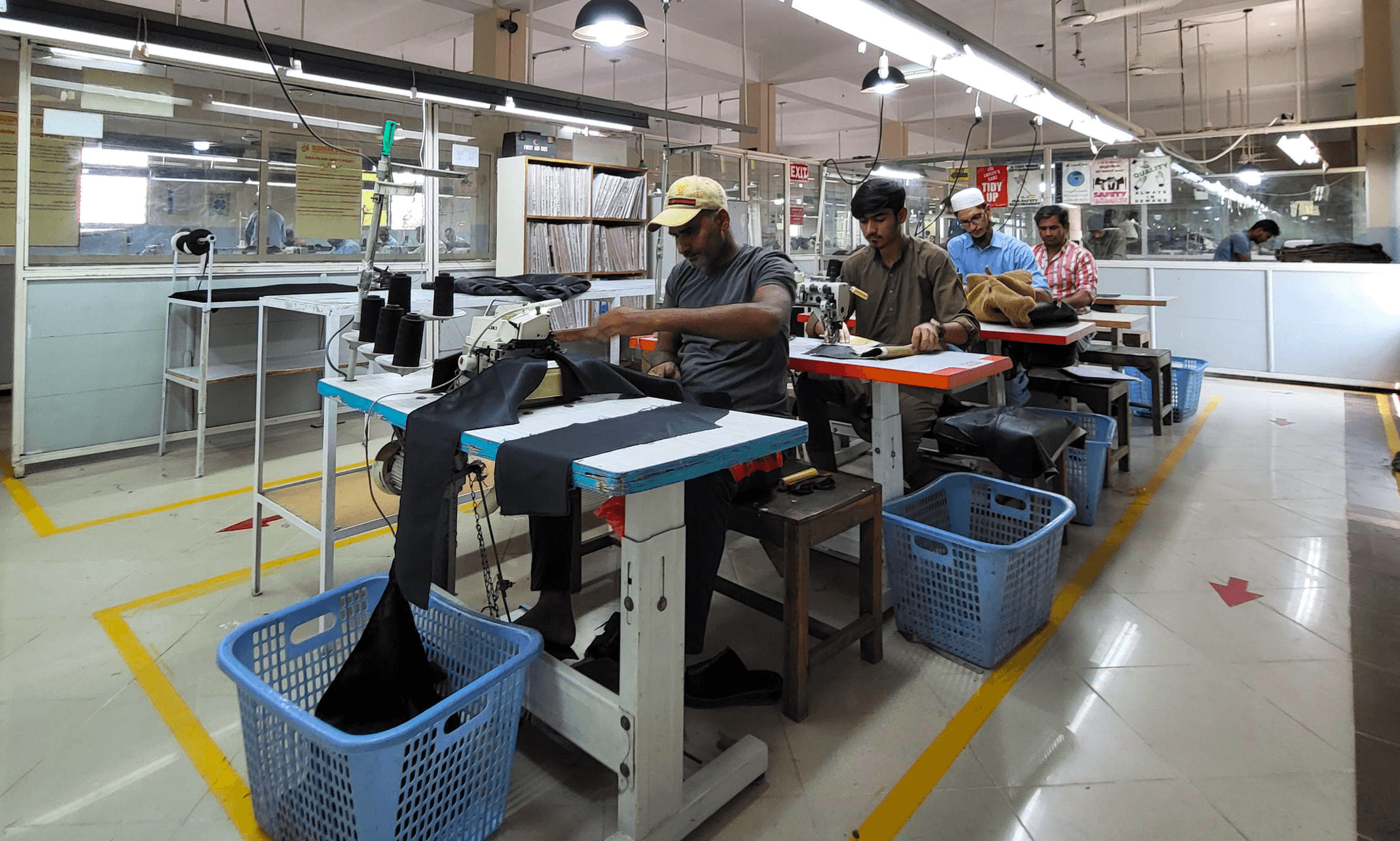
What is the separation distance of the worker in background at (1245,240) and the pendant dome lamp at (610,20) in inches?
215

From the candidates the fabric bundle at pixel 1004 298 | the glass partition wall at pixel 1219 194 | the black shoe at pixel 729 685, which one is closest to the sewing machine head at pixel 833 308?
the fabric bundle at pixel 1004 298

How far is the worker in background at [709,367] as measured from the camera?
1.80 meters

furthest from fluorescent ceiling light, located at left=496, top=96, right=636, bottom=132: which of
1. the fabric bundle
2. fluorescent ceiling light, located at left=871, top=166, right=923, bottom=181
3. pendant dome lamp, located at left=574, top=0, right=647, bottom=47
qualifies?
fluorescent ceiling light, located at left=871, top=166, right=923, bottom=181

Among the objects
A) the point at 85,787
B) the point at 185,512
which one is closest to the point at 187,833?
the point at 85,787

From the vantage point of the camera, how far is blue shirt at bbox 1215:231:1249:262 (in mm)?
6742

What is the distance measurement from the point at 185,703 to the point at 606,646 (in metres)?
1.03

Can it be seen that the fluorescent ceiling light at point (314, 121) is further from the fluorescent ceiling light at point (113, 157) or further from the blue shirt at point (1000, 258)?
the blue shirt at point (1000, 258)

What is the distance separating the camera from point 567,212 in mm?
5227

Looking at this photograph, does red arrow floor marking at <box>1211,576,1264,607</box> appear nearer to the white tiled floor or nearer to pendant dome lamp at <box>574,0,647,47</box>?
the white tiled floor

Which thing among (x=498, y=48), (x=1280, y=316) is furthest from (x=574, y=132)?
Result: (x=1280, y=316)

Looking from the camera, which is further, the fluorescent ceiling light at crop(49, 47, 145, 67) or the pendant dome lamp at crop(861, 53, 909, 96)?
the pendant dome lamp at crop(861, 53, 909, 96)

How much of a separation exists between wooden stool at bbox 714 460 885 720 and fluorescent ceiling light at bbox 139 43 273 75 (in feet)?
9.08

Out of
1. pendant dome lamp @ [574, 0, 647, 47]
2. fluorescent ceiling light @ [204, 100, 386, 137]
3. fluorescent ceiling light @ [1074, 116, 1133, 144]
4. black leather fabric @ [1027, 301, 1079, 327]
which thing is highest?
pendant dome lamp @ [574, 0, 647, 47]

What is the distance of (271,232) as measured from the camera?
459 cm
